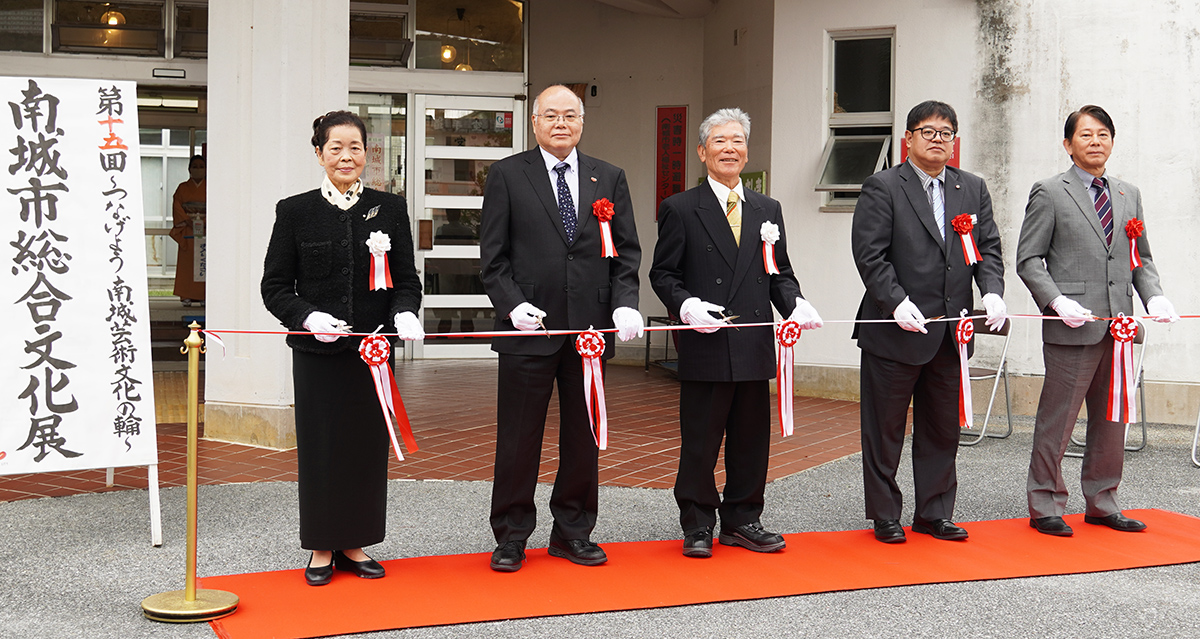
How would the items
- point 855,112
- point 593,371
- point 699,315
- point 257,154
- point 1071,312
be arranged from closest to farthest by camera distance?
point 593,371, point 699,315, point 1071,312, point 257,154, point 855,112

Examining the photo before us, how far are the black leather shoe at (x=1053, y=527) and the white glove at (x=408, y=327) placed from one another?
9.51 feet

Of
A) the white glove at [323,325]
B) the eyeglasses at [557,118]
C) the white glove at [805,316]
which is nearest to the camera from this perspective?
the white glove at [323,325]

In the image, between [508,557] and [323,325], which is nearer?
[323,325]

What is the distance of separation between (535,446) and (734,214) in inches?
49.4

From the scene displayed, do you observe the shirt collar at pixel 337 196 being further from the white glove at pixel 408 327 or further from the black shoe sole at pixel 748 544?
the black shoe sole at pixel 748 544

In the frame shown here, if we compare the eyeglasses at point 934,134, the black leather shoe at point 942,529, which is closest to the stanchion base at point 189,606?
the black leather shoe at point 942,529

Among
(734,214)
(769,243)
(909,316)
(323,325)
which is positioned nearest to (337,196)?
(323,325)

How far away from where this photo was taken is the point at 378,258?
3.91 meters

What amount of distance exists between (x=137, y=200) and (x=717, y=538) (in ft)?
9.47

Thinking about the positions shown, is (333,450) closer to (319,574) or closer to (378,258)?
(319,574)

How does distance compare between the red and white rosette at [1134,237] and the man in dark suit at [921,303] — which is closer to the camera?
the man in dark suit at [921,303]

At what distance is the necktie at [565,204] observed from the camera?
411cm

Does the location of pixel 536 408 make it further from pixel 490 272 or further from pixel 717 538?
pixel 717 538

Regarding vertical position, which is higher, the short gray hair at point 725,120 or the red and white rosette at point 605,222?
the short gray hair at point 725,120
